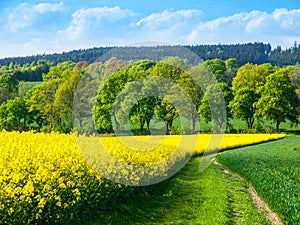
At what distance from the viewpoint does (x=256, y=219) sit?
42.9ft

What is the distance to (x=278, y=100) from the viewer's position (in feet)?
210

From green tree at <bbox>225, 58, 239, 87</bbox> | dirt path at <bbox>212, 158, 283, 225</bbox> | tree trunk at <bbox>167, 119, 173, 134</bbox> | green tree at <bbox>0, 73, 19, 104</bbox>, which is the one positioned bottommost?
tree trunk at <bbox>167, 119, 173, 134</bbox>

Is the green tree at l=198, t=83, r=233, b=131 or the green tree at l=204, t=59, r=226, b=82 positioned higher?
the green tree at l=204, t=59, r=226, b=82

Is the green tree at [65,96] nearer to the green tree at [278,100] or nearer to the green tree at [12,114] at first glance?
the green tree at [12,114]

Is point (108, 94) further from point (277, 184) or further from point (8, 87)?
point (8, 87)

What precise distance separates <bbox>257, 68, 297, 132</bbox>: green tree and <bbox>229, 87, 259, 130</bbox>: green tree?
6.18ft

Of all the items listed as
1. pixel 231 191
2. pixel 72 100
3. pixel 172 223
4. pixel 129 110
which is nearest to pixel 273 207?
pixel 231 191

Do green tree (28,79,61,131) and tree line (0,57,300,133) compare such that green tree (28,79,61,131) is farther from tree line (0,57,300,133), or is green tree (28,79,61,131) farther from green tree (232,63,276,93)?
green tree (232,63,276,93)

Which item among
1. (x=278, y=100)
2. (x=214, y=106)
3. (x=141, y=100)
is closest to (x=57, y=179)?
(x=141, y=100)

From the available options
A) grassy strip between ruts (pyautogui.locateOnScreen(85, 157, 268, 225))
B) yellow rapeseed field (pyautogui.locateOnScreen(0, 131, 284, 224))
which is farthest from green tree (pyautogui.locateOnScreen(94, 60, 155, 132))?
yellow rapeseed field (pyautogui.locateOnScreen(0, 131, 284, 224))

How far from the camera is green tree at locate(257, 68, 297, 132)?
6381 centimetres

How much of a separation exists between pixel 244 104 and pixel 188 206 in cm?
5381

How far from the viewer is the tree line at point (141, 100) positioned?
2120 inches

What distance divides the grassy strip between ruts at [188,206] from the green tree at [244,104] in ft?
155
